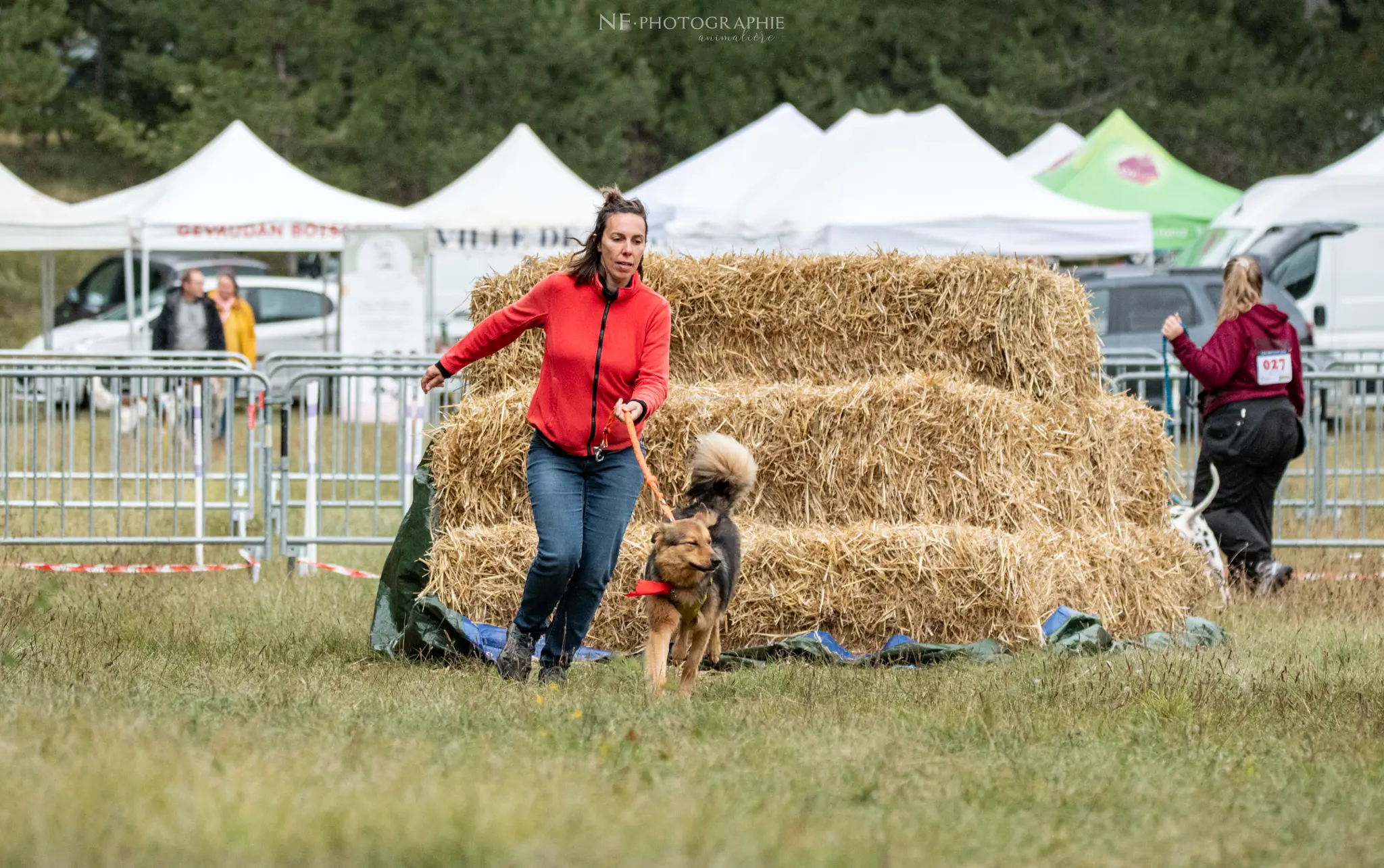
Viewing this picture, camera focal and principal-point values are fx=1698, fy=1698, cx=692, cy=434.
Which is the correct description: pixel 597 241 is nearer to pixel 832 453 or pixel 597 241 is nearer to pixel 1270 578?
pixel 832 453

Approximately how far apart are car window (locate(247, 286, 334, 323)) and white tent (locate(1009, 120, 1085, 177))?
12915 millimetres

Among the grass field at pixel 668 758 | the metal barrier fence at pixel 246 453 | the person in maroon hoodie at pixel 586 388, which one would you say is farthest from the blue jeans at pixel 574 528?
the metal barrier fence at pixel 246 453

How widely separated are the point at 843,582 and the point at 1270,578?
11.6ft

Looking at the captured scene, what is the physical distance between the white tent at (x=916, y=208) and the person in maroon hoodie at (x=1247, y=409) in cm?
808

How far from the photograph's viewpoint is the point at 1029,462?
8508 mm

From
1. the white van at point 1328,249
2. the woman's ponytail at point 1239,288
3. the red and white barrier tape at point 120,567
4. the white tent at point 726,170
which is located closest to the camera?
the woman's ponytail at point 1239,288

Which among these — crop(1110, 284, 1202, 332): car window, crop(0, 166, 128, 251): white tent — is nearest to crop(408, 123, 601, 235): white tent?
crop(0, 166, 128, 251): white tent

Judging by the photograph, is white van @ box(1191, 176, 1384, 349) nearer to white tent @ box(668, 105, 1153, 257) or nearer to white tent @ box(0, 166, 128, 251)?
white tent @ box(668, 105, 1153, 257)

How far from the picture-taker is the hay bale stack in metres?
8.29

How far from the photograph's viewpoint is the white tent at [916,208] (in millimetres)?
19422

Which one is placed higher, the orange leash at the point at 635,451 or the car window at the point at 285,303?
the car window at the point at 285,303

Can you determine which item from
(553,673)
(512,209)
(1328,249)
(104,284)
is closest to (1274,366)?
(553,673)

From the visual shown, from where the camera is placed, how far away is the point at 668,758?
5.25 meters

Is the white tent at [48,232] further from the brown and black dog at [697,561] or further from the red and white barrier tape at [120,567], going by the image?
the brown and black dog at [697,561]
